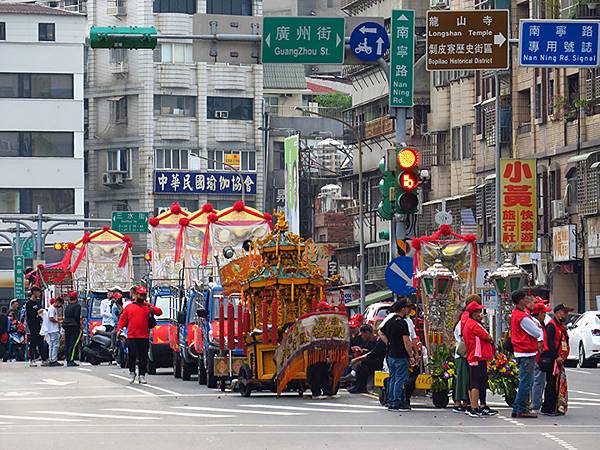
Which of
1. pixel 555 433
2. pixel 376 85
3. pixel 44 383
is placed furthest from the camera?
pixel 376 85

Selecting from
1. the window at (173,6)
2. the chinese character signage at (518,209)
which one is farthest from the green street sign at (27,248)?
the chinese character signage at (518,209)

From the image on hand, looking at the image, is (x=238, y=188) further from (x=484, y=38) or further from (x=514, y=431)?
(x=514, y=431)

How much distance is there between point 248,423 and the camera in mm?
23031

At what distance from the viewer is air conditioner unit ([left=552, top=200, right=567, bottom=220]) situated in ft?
192

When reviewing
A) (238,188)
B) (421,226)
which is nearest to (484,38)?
(421,226)

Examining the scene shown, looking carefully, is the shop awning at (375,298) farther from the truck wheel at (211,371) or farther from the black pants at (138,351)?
the truck wheel at (211,371)

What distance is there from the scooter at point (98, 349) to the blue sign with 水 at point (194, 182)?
52.7m

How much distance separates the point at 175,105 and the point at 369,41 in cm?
6983

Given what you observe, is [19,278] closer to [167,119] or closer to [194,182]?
[194,182]

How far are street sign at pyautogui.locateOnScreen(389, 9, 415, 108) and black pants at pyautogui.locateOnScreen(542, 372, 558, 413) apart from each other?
22.2 ft

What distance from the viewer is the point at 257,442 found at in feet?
66.1

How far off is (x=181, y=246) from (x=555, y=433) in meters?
21.9

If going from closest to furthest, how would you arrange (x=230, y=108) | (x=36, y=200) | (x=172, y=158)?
1. (x=36, y=200)
2. (x=172, y=158)
3. (x=230, y=108)

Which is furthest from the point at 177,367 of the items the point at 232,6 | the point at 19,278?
the point at 232,6
